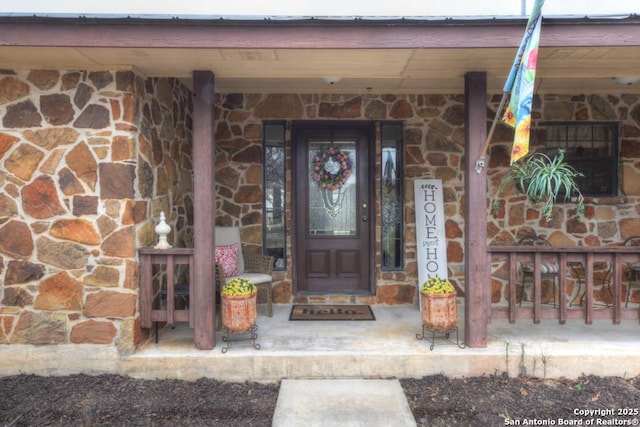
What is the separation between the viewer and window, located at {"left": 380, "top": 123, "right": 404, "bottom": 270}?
5.01 m

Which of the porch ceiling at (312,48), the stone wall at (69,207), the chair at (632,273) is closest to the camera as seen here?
the porch ceiling at (312,48)

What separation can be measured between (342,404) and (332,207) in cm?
248

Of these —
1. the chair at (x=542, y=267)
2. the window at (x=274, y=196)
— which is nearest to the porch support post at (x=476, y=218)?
the chair at (x=542, y=267)

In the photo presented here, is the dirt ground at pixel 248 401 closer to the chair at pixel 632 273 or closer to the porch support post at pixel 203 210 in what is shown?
the porch support post at pixel 203 210

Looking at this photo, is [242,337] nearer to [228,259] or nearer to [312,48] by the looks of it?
[228,259]

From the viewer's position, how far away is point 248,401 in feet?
10.3

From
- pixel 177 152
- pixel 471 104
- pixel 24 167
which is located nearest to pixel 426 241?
pixel 471 104

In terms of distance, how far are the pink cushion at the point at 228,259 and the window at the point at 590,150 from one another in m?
3.58

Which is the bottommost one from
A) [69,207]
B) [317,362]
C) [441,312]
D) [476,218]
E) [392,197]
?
[317,362]

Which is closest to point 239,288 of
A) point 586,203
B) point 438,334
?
point 438,334

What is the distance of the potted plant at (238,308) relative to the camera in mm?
3545

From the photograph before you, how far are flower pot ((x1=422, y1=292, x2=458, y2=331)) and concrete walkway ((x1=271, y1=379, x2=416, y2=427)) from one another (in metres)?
0.56

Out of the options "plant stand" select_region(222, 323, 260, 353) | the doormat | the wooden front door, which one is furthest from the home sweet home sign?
"plant stand" select_region(222, 323, 260, 353)

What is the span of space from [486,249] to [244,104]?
3.00m
